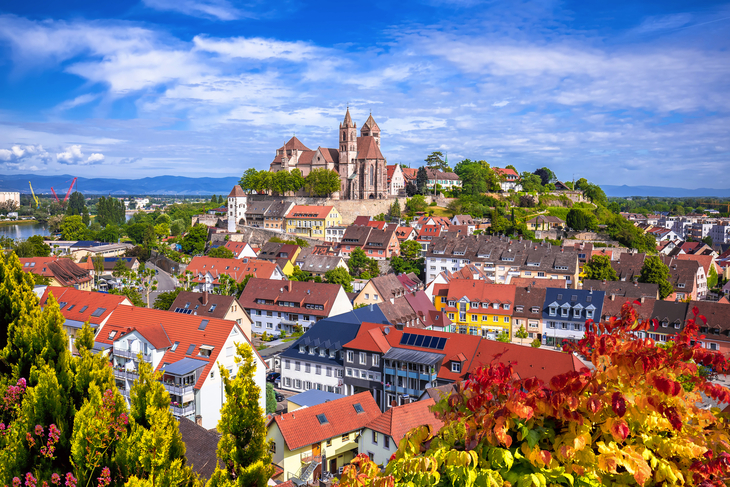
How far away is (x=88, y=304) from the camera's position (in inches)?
1217

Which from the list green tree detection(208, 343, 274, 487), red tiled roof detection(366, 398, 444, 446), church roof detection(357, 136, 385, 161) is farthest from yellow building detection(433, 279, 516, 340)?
church roof detection(357, 136, 385, 161)

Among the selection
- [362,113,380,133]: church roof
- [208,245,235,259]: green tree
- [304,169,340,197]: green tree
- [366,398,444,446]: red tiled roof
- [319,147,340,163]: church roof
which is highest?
[362,113,380,133]: church roof

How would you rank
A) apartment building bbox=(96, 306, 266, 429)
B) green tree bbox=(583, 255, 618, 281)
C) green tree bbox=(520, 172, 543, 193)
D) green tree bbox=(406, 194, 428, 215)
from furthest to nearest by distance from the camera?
green tree bbox=(520, 172, 543, 193) → green tree bbox=(406, 194, 428, 215) → green tree bbox=(583, 255, 618, 281) → apartment building bbox=(96, 306, 266, 429)

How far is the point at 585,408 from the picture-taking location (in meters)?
3.06

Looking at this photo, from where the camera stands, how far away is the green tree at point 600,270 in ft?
164

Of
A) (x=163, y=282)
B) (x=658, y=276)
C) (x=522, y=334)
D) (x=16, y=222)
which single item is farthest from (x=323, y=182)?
(x=16, y=222)

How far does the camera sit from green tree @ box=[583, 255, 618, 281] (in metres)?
50.0

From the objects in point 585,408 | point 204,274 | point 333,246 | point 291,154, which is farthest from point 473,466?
point 291,154

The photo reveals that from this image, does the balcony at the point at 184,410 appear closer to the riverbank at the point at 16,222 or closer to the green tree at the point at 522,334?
the green tree at the point at 522,334

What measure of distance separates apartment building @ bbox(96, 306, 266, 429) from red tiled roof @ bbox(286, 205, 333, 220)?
4837 centimetres

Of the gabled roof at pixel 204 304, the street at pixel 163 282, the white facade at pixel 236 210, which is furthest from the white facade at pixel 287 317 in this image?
the white facade at pixel 236 210

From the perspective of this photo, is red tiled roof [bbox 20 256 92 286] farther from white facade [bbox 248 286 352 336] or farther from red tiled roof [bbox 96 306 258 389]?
red tiled roof [bbox 96 306 258 389]

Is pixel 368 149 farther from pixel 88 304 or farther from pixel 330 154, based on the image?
pixel 88 304

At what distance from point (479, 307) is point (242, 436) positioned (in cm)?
3522
